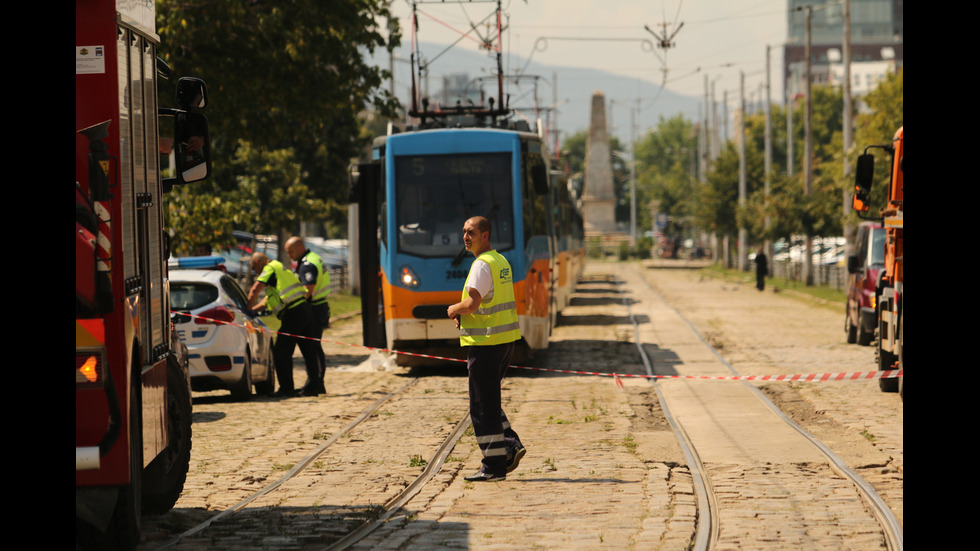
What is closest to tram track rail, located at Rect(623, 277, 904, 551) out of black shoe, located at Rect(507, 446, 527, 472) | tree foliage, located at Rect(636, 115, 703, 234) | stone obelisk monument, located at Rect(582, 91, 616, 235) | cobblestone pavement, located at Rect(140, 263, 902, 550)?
cobblestone pavement, located at Rect(140, 263, 902, 550)

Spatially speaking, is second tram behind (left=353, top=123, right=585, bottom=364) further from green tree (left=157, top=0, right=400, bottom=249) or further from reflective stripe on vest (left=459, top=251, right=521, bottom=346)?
reflective stripe on vest (left=459, top=251, right=521, bottom=346)

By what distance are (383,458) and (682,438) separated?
2.65 m

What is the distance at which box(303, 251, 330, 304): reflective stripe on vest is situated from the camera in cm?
1592

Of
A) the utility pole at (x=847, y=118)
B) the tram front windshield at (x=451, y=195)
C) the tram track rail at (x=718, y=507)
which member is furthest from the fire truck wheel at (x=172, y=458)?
the utility pole at (x=847, y=118)

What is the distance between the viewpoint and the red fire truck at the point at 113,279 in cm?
591

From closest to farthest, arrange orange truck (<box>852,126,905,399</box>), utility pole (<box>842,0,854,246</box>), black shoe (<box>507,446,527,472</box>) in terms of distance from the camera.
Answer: black shoe (<box>507,446,527,472</box>) → orange truck (<box>852,126,905,399</box>) → utility pole (<box>842,0,854,246</box>)

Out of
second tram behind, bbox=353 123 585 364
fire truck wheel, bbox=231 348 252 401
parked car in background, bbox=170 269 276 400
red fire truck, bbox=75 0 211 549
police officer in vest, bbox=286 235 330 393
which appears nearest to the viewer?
red fire truck, bbox=75 0 211 549

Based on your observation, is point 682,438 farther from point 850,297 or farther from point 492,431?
point 850,297

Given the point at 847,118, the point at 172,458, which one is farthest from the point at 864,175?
the point at 847,118

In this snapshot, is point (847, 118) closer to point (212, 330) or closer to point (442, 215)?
point (442, 215)

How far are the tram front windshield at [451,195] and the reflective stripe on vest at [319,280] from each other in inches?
52.7

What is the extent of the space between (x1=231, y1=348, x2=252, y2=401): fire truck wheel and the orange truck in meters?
6.68

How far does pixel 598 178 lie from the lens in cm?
8538
